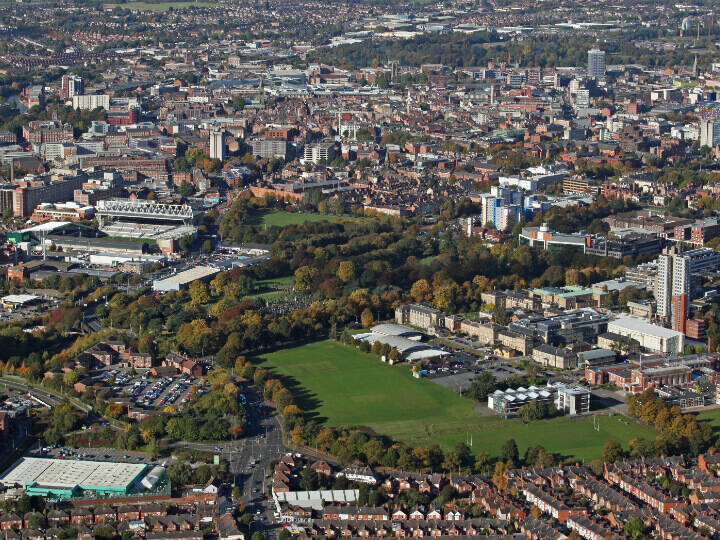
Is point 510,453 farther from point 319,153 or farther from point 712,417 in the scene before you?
point 319,153

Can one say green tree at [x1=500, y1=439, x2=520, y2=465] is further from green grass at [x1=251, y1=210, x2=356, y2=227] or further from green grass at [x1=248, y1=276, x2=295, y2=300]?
green grass at [x1=251, y1=210, x2=356, y2=227]

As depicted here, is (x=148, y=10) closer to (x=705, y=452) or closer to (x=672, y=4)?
(x=672, y=4)

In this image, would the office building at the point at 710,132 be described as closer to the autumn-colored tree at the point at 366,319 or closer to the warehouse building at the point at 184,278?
the warehouse building at the point at 184,278

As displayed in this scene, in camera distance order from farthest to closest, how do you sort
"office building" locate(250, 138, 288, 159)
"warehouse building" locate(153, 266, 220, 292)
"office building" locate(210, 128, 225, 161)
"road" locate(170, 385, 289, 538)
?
1. "office building" locate(250, 138, 288, 159)
2. "office building" locate(210, 128, 225, 161)
3. "warehouse building" locate(153, 266, 220, 292)
4. "road" locate(170, 385, 289, 538)

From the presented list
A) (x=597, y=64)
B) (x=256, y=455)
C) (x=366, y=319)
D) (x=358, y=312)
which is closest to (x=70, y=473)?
(x=256, y=455)

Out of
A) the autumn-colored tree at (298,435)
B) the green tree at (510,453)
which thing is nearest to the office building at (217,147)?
the autumn-colored tree at (298,435)

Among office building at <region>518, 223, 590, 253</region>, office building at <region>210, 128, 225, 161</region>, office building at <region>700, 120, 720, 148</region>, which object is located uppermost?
office building at <region>700, 120, 720, 148</region>

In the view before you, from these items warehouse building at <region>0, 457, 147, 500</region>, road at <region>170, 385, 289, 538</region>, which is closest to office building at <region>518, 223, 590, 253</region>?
road at <region>170, 385, 289, 538</region>
